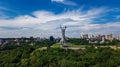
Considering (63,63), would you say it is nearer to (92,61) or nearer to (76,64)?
(76,64)

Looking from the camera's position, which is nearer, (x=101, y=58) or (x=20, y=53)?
(x=101, y=58)

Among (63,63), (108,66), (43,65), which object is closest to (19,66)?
(43,65)

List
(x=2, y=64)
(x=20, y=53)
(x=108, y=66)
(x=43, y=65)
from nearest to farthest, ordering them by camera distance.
A: (x=108, y=66), (x=43, y=65), (x=2, y=64), (x=20, y=53)

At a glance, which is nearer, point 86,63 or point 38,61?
point 86,63

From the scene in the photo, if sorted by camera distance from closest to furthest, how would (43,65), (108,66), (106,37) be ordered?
(108,66) < (43,65) < (106,37)

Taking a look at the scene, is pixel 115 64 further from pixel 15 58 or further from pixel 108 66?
pixel 15 58

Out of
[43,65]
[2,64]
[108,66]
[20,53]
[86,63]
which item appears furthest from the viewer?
[20,53]

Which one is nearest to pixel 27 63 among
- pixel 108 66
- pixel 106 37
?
pixel 108 66

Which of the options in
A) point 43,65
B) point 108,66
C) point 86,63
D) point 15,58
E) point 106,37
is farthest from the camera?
point 106,37

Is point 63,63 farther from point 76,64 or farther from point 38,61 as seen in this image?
point 38,61
